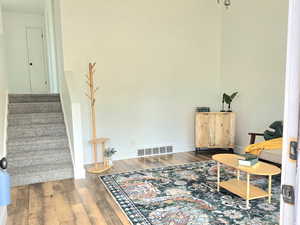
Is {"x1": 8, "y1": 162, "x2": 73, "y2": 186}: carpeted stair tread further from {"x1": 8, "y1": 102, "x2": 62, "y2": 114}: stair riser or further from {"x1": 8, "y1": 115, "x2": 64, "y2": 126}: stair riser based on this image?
{"x1": 8, "y1": 102, "x2": 62, "y2": 114}: stair riser

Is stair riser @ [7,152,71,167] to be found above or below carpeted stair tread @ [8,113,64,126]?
below

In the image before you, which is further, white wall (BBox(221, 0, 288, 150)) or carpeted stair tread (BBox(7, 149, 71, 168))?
white wall (BBox(221, 0, 288, 150))

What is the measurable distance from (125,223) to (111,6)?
3.82 m

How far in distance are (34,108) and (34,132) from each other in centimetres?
68

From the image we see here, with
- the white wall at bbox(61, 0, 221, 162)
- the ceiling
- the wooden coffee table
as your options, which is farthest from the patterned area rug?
the ceiling

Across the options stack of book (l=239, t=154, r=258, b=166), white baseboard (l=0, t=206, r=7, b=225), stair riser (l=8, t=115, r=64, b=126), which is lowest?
white baseboard (l=0, t=206, r=7, b=225)

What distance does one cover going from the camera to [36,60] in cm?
796

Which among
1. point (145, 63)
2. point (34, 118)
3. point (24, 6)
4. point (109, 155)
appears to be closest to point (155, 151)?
point (109, 155)

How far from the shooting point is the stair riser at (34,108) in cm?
490

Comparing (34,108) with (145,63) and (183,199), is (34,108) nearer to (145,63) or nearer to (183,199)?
(145,63)

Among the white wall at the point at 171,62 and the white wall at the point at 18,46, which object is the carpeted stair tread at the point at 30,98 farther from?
the white wall at the point at 18,46

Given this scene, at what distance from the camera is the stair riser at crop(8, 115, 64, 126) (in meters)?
4.62

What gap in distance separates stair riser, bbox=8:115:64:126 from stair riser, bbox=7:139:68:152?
1.70 ft

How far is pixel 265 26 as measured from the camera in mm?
4656
